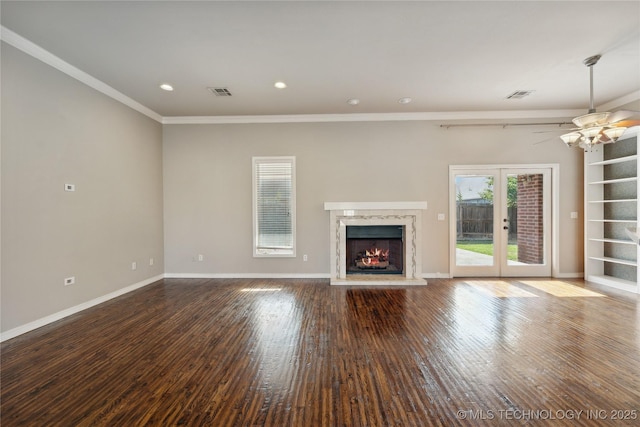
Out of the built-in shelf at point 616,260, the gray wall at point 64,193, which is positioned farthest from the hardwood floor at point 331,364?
the built-in shelf at point 616,260

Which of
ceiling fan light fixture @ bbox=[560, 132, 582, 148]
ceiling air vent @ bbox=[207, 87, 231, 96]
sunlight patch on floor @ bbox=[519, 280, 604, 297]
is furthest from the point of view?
sunlight patch on floor @ bbox=[519, 280, 604, 297]

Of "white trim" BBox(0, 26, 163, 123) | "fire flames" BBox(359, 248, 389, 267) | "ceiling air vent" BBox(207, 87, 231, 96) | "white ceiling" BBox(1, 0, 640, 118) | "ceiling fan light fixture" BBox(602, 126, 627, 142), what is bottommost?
"fire flames" BBox(359, 248, 389, 267)

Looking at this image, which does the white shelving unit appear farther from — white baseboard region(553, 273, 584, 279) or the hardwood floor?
the hardwood floor

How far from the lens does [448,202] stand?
17.0 ft

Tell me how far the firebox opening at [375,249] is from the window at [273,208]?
114 centimetres

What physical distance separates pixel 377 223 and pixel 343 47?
2964mm

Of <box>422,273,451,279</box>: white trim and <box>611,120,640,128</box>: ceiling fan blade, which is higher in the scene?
<box>611,120,640,128</box>: ceiling fan blade

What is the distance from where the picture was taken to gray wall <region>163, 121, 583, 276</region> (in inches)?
201

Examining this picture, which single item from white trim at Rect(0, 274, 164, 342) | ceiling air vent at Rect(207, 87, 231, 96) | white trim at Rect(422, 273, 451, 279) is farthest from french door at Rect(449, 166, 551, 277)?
white trim at Rect(0, 274, 164, 342)

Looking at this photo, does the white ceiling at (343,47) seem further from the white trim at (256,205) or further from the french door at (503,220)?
the french door at (503,220)

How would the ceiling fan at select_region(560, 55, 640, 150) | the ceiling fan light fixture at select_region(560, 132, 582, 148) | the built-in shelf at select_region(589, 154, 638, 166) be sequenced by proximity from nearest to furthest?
the ceiling fan at select_region(560, 55, 640, 150), the ceiling fan light fixture at select_region(560, 132, 582, 148), the built-in shelf at select_region(589, 154, 638, 166)

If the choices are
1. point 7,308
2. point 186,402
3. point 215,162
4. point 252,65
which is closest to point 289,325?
point 186,402

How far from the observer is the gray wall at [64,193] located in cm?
281

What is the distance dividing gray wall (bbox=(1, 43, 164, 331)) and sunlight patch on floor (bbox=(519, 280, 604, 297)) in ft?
22.0
